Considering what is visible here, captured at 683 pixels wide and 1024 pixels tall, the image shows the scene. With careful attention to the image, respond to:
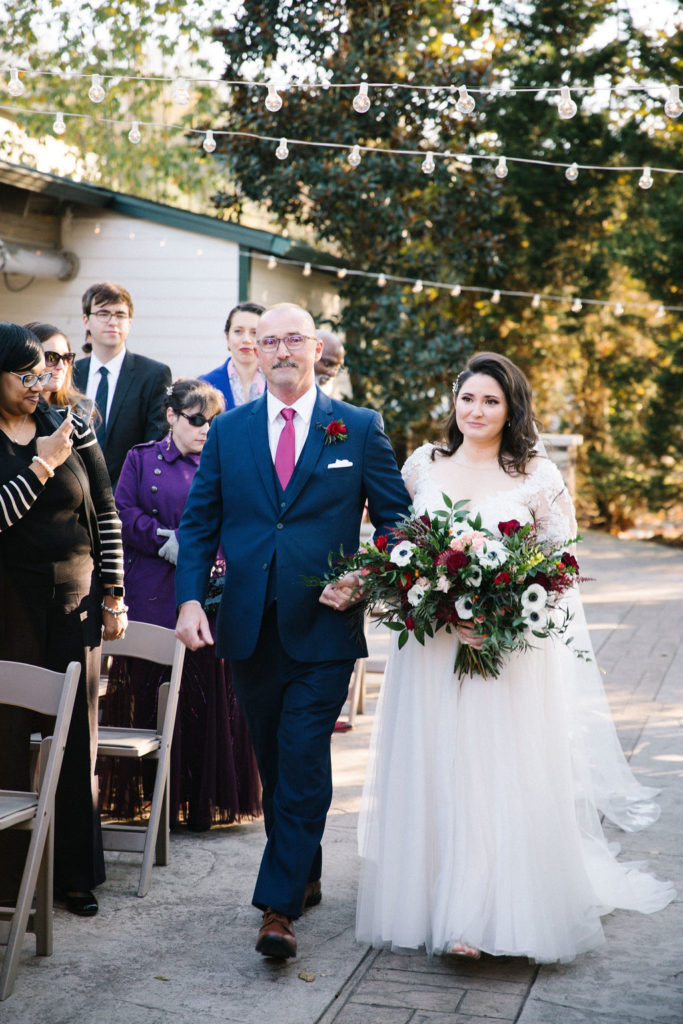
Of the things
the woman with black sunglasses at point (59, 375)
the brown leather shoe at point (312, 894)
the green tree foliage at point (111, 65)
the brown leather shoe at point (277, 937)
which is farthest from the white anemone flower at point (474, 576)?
the green tree foliage at point (111, 65)

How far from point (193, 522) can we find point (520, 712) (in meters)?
1.39

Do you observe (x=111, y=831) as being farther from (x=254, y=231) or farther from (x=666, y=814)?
(x=254, y=231)

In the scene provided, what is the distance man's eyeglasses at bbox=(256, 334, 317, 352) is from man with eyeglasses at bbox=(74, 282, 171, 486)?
98.5 inches

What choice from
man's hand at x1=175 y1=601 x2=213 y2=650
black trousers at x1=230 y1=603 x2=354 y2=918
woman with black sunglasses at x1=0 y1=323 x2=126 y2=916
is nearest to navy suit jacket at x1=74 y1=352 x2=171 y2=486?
woman with black sunglasses at x1=0 y1=323 x2=126 y2=916

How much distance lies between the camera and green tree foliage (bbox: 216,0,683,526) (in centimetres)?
1494

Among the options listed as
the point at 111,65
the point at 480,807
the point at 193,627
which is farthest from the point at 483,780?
the point at 111,65

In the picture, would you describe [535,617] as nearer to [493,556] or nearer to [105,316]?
[493,556]

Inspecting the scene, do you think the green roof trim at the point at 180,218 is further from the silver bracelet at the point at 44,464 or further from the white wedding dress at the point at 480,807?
the white wedding dress at the point at 480,807

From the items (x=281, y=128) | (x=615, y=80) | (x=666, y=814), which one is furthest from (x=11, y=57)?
(x=666, y=814)

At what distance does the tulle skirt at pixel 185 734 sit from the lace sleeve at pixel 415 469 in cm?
152

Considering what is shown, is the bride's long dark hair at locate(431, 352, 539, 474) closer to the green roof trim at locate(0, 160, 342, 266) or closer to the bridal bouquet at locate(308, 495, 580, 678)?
the bridal bouquet at locate(308, 495, 580, 678)

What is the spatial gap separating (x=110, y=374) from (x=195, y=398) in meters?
1.36

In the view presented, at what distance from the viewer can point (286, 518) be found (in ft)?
14.2

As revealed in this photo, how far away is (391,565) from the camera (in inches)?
163
